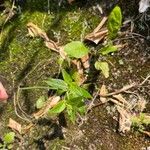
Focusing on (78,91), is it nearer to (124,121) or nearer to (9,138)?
(124,121)

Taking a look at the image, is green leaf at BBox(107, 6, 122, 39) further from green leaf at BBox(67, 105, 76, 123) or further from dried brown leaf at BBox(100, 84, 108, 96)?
green leaf at BBox(67, 105, 76, 123)

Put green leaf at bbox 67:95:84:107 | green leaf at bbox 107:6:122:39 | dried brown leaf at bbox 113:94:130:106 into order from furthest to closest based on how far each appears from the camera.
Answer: dried brown leaf at bbox 113:94:130:106 < green leaf at bbox 107:6:122:39 < green leaf at bbox 67:95:84:107

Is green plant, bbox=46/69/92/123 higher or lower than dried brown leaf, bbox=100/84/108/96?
higher

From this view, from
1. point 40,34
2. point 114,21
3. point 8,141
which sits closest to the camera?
point 114,21

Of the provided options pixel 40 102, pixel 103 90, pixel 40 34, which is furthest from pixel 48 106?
pixel 40 34

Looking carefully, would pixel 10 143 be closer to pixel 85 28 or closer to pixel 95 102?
pixel 95 102

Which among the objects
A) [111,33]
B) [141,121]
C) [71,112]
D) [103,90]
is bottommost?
[141,121]

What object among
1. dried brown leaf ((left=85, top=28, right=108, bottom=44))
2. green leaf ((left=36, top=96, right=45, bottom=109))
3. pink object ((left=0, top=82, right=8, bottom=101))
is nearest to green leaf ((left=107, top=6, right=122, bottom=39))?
dried brown leaf ((left=85, top=28, right=108, bottom=44))
